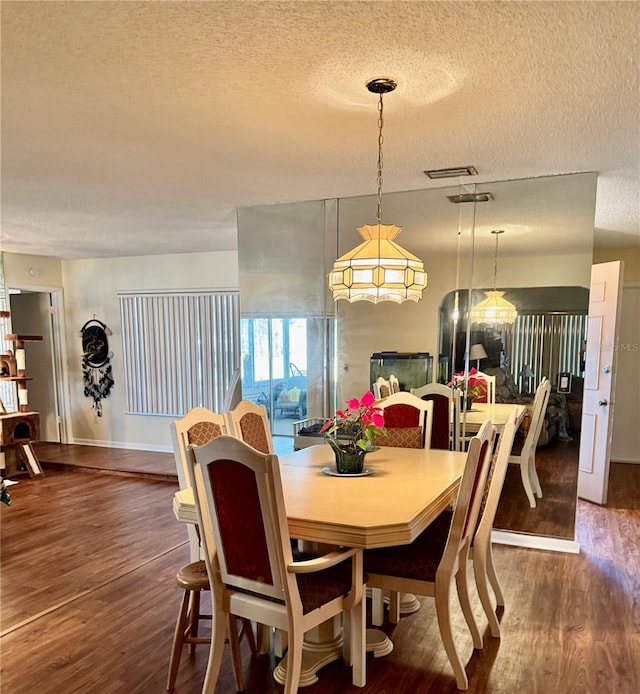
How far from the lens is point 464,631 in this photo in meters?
2.63

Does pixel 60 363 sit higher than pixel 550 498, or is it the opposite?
pixel 60 363

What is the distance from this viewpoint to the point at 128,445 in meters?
6.91

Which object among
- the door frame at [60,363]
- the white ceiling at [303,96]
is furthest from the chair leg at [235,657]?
the door frame at [60,363]

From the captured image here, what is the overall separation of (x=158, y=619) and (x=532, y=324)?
115 inches

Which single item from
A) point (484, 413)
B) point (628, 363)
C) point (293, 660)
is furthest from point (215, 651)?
point (628, 363)

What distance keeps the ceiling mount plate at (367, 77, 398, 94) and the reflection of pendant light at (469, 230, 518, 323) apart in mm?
1877

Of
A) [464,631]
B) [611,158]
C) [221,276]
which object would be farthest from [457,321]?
[221,276]

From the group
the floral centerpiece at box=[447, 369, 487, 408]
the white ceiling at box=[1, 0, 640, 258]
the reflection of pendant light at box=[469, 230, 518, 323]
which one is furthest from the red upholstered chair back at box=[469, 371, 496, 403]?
the white ceiling at box=[1, 0, 640, 258]

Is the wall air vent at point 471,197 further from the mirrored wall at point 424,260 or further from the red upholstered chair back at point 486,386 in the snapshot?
the red upholstered chair back at point 486,386

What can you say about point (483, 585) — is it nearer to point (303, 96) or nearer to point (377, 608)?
point (377, 608)

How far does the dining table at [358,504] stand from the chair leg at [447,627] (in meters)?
0.28

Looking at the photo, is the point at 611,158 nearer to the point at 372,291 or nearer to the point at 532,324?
the point at 532,324

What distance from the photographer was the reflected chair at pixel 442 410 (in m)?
3.80

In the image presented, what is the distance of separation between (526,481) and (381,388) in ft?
4.05
